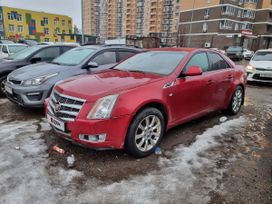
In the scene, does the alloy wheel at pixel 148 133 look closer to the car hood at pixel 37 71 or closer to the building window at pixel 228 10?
the car hood at pixel 37 71

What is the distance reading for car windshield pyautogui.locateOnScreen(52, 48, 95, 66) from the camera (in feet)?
18.2

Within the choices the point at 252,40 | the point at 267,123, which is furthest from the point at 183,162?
the point at 252,40

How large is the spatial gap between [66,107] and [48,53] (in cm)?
457

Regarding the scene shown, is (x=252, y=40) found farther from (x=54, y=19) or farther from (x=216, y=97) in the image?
(x=216, y=97)

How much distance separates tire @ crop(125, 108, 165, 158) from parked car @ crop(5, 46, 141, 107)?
244 cm

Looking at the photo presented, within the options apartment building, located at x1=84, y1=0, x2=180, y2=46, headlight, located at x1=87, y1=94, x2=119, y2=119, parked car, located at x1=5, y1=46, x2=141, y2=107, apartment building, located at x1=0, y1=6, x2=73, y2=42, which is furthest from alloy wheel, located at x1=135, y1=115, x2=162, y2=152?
apartment building, located at x1=0, y1=6, x2=73, y2=42

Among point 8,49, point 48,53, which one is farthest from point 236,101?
point 8,49

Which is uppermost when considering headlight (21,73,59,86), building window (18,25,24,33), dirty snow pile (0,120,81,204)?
building window (18,25,24,33)

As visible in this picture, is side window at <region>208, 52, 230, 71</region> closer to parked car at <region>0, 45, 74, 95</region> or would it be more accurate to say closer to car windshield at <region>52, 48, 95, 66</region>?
car windshield at <region>52, 48, 95, 66</region>

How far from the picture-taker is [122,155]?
3.42m

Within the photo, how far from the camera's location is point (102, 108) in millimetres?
2924

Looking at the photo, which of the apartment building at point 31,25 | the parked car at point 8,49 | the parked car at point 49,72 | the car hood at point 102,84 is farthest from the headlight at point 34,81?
the apartment building at point 31,25

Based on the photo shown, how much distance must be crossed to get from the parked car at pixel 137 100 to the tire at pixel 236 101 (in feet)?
2.67

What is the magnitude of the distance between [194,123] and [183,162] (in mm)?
1718
